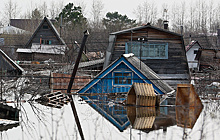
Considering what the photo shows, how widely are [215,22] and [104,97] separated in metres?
59.0

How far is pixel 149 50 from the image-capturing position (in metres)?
30.1

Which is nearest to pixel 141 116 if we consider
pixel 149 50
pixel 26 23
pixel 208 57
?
pixel 149 50

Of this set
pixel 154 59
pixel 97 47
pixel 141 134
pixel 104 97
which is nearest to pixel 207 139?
pixel 141 134

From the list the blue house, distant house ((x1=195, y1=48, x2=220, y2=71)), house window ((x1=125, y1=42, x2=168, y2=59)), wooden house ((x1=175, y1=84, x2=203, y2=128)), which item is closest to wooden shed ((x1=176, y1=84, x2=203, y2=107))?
wooden house ((x1=175, y1=84, x2=203, y2=128))

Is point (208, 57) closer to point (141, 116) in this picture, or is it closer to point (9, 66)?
point (9, 66)

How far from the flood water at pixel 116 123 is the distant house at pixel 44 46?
30.3 metres

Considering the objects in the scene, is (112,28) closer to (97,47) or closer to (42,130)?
(97,47)

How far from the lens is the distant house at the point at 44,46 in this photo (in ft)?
160

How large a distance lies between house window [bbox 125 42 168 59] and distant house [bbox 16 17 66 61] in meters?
17.1

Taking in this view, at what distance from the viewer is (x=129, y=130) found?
1129cm

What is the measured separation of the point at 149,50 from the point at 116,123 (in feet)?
59.0

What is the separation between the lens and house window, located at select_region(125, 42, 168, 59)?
29.8 metres

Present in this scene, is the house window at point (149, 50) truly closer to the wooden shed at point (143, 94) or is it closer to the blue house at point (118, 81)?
the blue house at point (118, 81)

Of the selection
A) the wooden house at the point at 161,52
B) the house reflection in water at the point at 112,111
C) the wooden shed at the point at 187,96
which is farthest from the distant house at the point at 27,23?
the wooden shed at the point at 187,96
